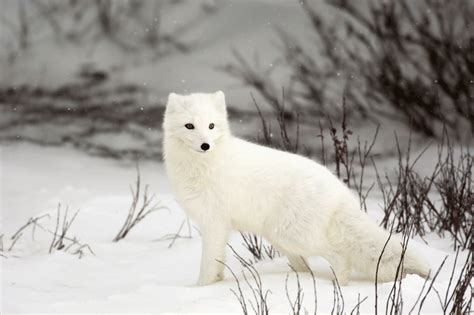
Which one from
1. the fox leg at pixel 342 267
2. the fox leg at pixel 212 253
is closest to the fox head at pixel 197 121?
the fox leg at pixel 212 253

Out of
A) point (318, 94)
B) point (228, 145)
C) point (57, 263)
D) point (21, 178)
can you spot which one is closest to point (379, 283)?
point (228, 145)

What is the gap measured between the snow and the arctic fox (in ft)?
0.66

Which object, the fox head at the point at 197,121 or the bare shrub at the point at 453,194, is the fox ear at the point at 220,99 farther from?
the bare shrub at the point at 453,194

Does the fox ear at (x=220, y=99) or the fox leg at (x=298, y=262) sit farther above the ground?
the fox ear at (x=220, y=99)

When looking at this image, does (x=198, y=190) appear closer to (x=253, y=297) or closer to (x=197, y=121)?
(x=197, y=121)

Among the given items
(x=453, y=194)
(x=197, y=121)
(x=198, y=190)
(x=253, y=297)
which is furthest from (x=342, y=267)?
(x=453, y=194)

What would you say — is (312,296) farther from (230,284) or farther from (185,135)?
(185,135)

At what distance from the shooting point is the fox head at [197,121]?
16.0 feet

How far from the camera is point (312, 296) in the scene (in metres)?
4.48

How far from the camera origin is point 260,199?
4.94 meters

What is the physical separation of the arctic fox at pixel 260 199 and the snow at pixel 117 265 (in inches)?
7.9

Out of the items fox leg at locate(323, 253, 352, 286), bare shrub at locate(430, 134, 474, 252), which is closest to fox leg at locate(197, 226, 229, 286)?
fox leg at locate(323, 253, 352, 286)

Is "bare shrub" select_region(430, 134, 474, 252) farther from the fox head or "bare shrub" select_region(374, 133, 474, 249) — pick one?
the fox head

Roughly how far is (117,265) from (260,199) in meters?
1.90
